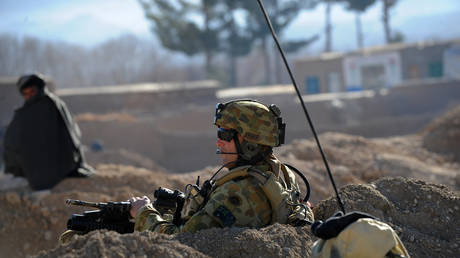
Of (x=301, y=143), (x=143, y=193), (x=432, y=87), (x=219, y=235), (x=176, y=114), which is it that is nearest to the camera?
(x=219, y=235)

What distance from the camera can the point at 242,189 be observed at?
312cm

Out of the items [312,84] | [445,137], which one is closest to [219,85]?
[312,84]

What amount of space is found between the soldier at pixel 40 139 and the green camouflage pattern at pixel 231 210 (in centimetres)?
458

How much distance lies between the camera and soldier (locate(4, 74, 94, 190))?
734 centimetres

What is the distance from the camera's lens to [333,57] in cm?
3362

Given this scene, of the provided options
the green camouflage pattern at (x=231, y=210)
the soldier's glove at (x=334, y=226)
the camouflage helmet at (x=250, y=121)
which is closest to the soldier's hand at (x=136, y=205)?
the green camouflage pattern at (x=231, y=210)

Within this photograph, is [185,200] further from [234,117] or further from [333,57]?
[333,57]

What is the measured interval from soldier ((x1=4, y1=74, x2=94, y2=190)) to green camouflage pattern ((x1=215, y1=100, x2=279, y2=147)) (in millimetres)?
4611

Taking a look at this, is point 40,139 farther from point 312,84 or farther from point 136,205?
point 312,84

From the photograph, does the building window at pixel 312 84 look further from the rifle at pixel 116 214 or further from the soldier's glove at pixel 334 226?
the soldier's glove at pixel 334 226

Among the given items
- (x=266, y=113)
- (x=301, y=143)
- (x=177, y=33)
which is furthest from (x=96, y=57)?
(x=266, y=113)

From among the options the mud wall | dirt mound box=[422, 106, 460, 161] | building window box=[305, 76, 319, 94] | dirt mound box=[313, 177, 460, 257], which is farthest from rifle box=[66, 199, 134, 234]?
building window box=[305, 76, 319, 94]

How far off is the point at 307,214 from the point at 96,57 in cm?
6755

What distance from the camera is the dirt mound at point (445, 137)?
13.4 meters
